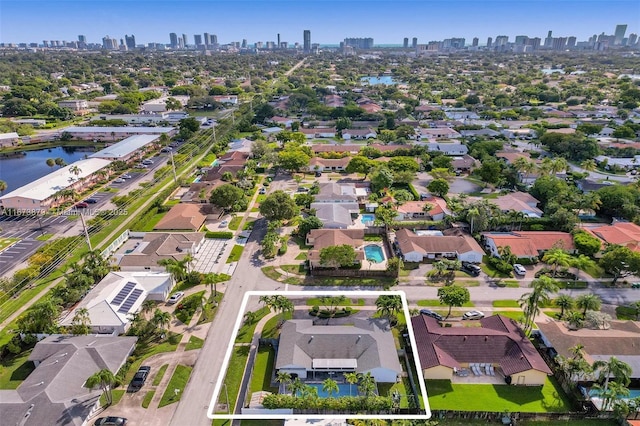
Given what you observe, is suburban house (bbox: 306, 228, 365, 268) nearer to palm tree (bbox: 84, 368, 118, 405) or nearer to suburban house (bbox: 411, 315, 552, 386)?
suburban house (bbox: 411, 315, 552, 386)

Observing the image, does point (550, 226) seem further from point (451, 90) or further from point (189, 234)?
point (451, 90)

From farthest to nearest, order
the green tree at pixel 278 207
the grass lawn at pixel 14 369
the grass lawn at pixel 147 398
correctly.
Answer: the green tree at pixel 278 207, the grass lawn at pixel 14 369, the grass lawn at pixel 147 398

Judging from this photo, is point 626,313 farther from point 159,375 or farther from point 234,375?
point 159,375

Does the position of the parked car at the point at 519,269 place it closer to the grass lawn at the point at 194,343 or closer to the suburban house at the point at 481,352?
the suburban house at the point at 481,352

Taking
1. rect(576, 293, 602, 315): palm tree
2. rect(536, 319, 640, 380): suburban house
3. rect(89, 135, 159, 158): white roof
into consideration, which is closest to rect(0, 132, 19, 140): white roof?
rect(89, 135, 159, 158): white roof

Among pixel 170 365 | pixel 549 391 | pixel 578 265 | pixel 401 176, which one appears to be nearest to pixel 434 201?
pixel 401 176

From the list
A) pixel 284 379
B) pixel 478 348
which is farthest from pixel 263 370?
pixel 478 348

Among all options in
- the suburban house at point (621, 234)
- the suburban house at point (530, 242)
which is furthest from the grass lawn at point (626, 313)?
the suburban house at point (621, 234)
